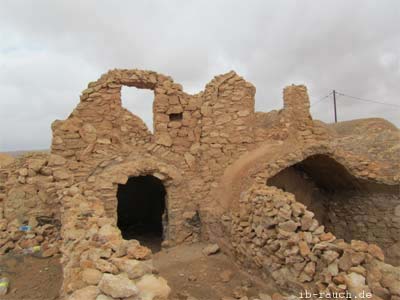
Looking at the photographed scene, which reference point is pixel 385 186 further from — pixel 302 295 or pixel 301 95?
pixel 302 295

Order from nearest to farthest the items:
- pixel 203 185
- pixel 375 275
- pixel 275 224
A: pixel 375 275, pixel 275 224, pixel 203 185

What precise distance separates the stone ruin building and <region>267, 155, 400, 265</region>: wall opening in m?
0.03

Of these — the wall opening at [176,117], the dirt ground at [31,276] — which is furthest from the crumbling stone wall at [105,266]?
the wall opening at [176,117]

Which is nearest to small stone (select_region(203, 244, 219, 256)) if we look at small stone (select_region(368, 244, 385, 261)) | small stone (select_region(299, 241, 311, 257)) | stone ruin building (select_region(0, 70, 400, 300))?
stone ruin building (select_region(0, 70, 400, 300))

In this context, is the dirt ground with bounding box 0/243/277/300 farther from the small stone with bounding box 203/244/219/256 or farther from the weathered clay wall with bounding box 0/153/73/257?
the weathered clay wall with bounding box 0/153/73/257

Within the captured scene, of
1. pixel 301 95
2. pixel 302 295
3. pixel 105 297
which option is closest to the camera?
pixel 105 297

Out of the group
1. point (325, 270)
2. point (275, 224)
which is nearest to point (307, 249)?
point (325, 270)

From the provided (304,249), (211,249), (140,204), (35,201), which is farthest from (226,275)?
(140,204)

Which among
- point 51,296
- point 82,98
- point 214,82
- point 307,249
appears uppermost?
point 214,82

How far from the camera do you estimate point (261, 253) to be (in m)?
5.44

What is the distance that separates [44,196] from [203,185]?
3880 millimetres

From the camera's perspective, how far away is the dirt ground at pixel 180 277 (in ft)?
15.4

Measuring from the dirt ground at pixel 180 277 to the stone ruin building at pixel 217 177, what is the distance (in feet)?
1.01

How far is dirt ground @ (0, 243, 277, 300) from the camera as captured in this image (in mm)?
4680
